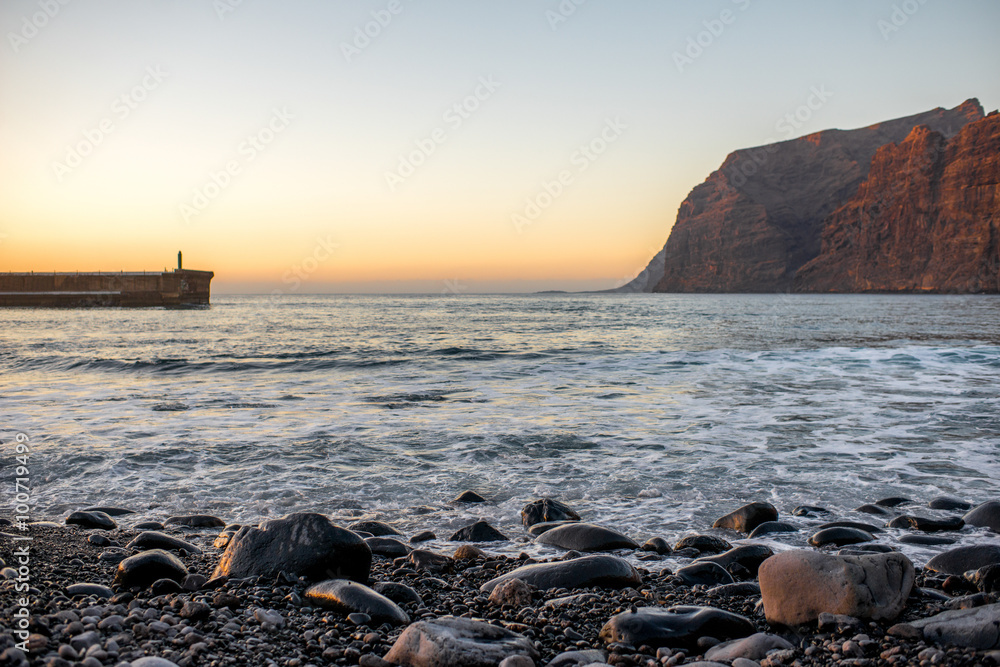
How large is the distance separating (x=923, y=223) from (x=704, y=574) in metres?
177

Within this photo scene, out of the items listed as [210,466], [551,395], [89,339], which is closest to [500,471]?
[210,466]

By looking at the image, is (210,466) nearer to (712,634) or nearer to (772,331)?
(712,634)

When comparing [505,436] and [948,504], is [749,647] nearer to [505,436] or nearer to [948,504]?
[948,504]

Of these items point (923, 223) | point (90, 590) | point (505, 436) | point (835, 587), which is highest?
point (923, 223)

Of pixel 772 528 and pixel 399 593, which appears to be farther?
pixel 772 528

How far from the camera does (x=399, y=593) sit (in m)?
3.39

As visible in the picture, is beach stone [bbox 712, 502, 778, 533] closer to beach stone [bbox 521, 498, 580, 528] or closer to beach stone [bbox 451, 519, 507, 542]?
beach stone [bbox 521, 498, 580, 528]

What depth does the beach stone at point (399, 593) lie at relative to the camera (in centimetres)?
335

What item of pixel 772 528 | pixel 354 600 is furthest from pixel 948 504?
pixel 354 600

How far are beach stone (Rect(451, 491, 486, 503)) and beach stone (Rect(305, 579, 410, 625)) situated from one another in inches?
83.8

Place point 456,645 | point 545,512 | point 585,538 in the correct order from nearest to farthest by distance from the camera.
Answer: point 456,645 < point 585,538 < point 545,512

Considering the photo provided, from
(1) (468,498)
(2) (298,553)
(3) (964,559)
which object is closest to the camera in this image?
(2) (298,553)

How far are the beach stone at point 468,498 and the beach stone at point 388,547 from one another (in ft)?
3.97

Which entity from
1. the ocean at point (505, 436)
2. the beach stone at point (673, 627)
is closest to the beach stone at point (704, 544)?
the ocean at point (505, 436)
